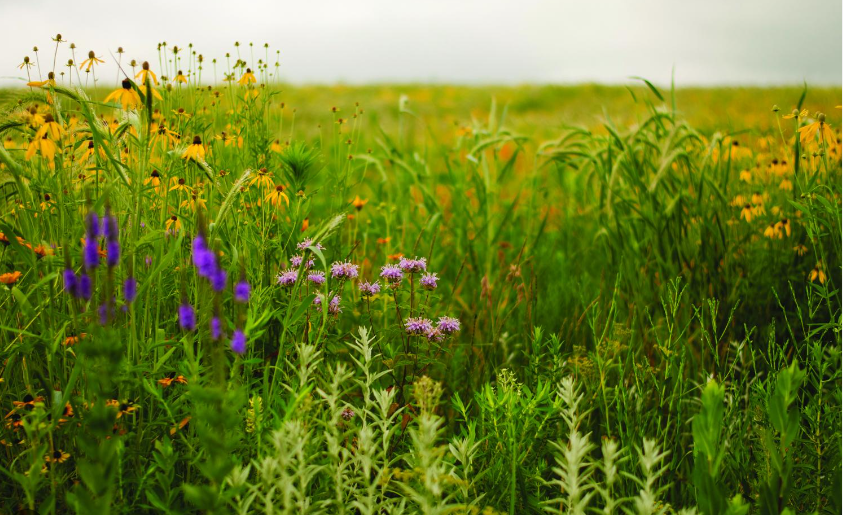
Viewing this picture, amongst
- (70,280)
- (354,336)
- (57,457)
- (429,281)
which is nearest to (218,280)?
(70,280)

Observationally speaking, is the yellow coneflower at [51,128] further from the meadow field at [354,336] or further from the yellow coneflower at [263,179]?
the yellow coneflower at [263,179]

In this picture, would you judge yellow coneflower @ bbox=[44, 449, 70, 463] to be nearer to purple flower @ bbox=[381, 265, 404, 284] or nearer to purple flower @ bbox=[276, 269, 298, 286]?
purple flower @ bbox=[276, 269, 298, 286]

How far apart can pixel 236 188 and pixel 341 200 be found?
2.21ft

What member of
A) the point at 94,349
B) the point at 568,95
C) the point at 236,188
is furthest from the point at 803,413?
the point at 568,95

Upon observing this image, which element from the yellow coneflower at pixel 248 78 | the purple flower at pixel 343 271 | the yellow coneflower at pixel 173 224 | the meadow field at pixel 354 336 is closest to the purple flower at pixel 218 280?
the meadow field at pixel 354 336

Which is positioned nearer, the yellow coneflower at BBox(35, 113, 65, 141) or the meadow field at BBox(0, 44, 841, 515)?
the meadow field at BBox(0, 44, 841, 515)

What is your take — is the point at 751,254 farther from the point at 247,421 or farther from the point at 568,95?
the point at 568,95

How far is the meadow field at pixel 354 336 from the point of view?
4.13 feet

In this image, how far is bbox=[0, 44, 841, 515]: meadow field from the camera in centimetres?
126

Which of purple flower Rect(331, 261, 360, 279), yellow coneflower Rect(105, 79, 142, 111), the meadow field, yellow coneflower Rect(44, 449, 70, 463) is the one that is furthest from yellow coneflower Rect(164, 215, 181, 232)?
yellow coneflower Rect(44, 449, 70, 463)

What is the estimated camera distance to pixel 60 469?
1.54m

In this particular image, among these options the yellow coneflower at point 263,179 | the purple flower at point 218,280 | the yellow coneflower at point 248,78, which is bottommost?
the purple flower at point 218,280

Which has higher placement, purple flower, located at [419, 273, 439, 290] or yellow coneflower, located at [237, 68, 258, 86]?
yellow coneflower, located at [237, 68, 258, 86]

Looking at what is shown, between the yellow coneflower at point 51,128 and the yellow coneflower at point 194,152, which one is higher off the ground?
the yellow coneflower at point 51,128
